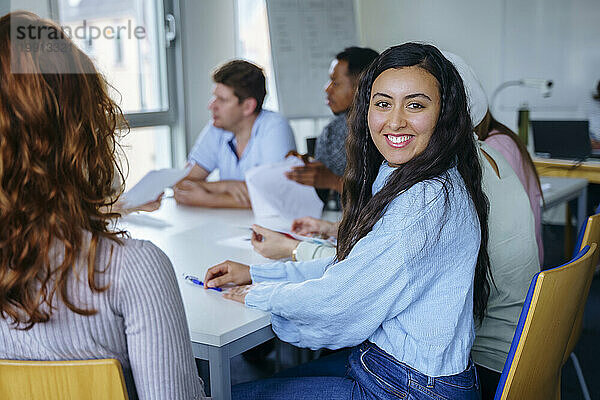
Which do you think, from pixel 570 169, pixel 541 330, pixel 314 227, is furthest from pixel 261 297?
pixel 570 169

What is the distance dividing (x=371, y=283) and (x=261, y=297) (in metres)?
0.28

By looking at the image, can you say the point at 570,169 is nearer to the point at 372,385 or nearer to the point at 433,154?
the point at 433,154

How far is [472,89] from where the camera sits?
1.77 metres

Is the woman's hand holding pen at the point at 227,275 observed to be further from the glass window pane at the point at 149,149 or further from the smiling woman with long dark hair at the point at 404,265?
the glass window pane at the point at 149,149

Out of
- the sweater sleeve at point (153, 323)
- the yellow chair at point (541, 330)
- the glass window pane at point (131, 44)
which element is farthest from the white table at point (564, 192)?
the glass window pane at point (131, 44)

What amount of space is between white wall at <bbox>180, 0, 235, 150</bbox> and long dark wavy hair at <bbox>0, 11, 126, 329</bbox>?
382 cm

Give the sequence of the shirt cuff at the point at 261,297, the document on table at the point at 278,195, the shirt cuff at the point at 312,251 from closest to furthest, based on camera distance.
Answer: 1. the shirt cuff at the point at 261,297
2. the shirt cuff at the point at 312,251
3. the document on table at the point at 278,195

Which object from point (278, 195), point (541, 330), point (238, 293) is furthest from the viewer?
point (278, 195)

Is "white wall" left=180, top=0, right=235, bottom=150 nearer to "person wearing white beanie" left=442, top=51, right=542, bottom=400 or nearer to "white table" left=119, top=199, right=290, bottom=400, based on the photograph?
"white table" left=119, top=199, right=290, bottom=400

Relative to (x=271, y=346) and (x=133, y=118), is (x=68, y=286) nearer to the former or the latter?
(x=271, y=346)

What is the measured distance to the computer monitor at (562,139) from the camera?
11.9 feet

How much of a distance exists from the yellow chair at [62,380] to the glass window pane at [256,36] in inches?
179

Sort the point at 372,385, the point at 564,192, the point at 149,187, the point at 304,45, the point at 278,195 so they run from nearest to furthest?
the point at 372,385, the point at 149,187, the point at 278,195, the point at 564,192, the point at 304,45

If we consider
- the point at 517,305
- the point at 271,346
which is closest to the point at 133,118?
the point at 271,346
